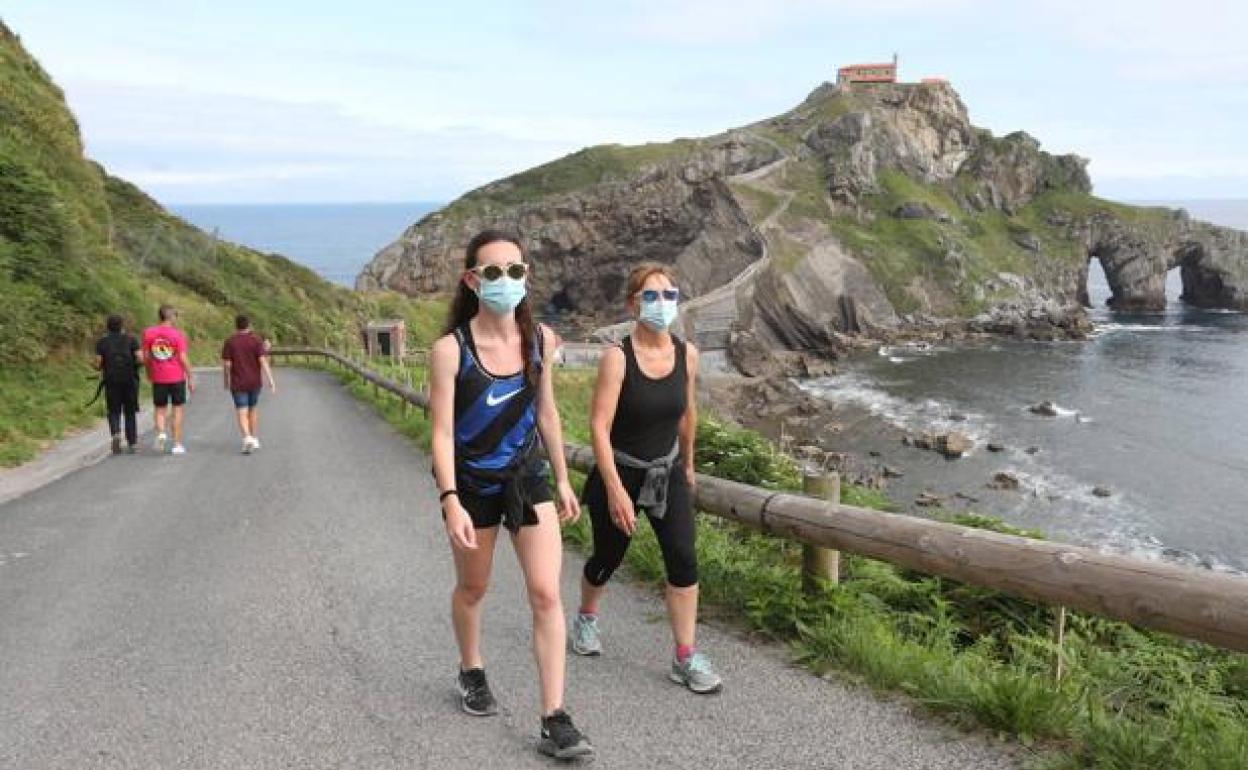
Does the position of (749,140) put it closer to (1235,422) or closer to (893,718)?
(1235,422)

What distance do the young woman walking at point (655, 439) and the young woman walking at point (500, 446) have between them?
47 cm

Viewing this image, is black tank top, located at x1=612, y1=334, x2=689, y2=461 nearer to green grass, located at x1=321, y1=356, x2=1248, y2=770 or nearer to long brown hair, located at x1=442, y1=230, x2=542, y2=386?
long brown hair, located at x1=442, y1=230, x2=542, y2=386

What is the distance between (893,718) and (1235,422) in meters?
53.5

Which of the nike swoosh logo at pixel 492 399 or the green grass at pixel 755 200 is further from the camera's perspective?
the green grass at pixel 755 200

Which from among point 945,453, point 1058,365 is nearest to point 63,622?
point 945,453

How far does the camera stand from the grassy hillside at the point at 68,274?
16.1 metres

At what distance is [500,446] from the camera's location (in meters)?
3.92

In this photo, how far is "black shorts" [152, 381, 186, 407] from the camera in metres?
13.2

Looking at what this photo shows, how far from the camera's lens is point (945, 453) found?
3944 cm

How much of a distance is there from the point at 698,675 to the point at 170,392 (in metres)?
11.5

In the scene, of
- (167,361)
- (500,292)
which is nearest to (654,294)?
(500,292)

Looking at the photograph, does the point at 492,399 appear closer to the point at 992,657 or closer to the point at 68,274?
the point at 992,657

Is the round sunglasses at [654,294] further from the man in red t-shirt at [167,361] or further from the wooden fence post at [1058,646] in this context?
the man in red t-shirt at [167,361]

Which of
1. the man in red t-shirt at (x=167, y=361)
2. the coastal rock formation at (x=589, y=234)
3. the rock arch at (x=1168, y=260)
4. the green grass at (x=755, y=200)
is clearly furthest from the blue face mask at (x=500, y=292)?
the rock arch at (x=1168, y=260)
